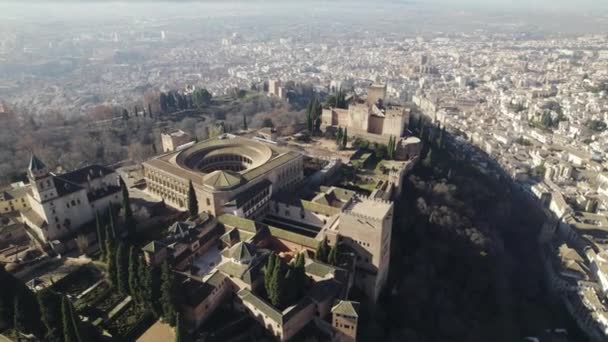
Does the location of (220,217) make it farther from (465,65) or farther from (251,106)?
(465,65)

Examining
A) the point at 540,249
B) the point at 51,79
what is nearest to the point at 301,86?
the point at 540,249

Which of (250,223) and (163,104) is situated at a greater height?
(250,223)

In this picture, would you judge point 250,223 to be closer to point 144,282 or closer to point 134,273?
point 134,273

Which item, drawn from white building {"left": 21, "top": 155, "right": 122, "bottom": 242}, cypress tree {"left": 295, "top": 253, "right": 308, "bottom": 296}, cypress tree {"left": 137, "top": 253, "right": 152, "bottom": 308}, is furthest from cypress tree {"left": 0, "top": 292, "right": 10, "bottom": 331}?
cypress tree {"left": 295, "top": 253, "right": 308, "bottom": 296}

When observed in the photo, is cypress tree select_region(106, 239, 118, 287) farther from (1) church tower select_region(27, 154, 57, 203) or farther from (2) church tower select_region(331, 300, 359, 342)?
(2) church tower select_region(331, 300, 359, 342)

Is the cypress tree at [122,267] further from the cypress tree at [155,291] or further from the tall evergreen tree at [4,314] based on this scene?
the tall evergreen tree at [4,314]

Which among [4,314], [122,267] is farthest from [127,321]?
[4,314]
